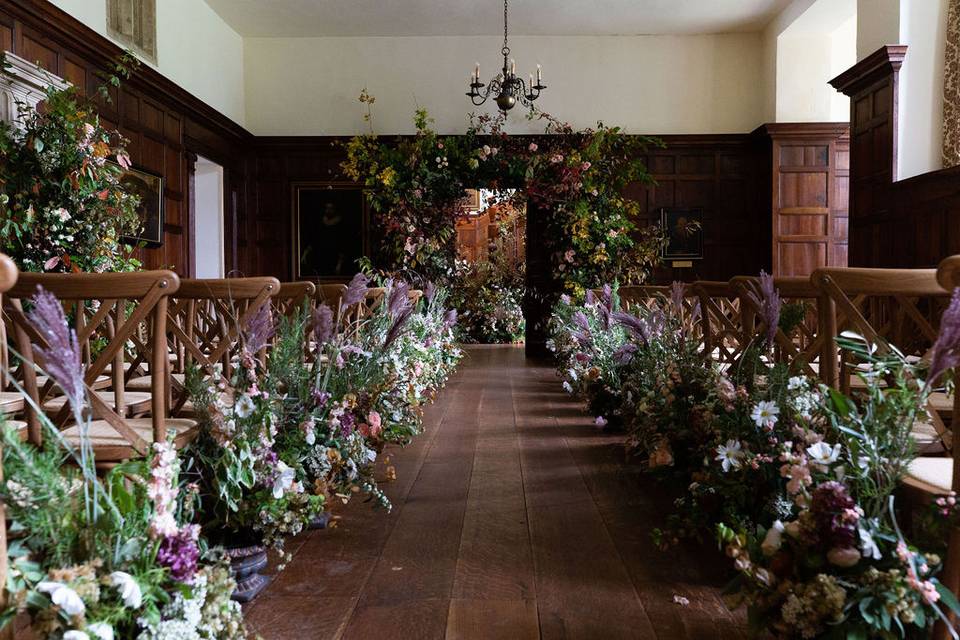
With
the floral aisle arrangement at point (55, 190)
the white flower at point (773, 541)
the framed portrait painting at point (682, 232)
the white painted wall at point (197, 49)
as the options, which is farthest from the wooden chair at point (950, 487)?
the framed portrait painting at point (682, 232)

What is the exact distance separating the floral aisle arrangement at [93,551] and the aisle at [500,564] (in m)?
0.48

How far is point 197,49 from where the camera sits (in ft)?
27.0

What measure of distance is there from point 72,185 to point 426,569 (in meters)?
3.64

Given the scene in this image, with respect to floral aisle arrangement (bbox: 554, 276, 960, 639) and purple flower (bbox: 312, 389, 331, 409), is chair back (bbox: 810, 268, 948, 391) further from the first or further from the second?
purple flower (bbox: 312, 389, 331, 409)

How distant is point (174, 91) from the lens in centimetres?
737

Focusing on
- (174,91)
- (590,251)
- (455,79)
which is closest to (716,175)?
(590,251)

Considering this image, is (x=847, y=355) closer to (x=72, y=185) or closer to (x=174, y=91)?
(x=72, y=185)

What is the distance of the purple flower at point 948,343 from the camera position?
3.69ft

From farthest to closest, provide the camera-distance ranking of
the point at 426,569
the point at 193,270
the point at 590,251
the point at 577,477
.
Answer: the point at 590,251
the point at 193,270
the point at 577,477
the point at 426,569

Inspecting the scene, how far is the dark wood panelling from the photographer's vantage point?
29.5ft

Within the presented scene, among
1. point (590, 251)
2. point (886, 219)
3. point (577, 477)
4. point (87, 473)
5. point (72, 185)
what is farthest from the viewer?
point (590, 251)

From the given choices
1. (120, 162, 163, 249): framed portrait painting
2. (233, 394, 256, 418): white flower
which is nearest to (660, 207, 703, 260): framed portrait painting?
(120, 162, 163, 249): framed portrait painting

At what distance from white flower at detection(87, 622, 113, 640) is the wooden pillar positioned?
6217 millimetres

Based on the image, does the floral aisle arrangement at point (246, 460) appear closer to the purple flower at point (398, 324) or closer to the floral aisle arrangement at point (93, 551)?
the floral aisle arrangement at point (93, 551)
